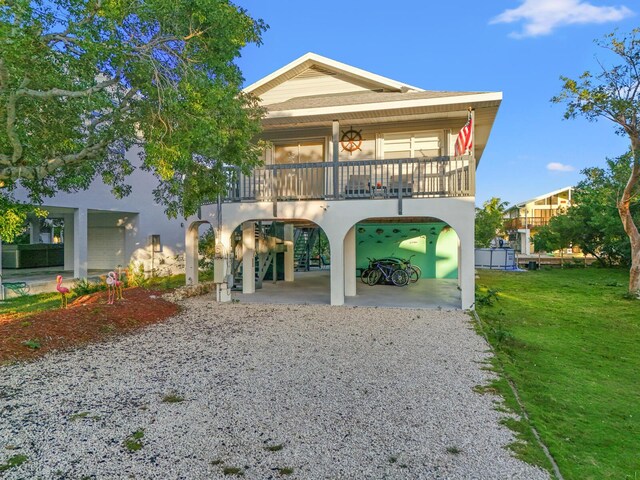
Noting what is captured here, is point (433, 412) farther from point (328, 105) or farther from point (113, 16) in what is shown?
point (328, 105)

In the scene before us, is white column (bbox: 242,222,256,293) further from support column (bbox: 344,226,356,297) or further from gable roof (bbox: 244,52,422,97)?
gable roof (bbox: 244,52,422,97)

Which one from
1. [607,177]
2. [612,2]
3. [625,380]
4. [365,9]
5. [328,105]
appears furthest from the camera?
[607,177]

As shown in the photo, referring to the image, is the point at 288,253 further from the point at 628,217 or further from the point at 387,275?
the point at 628,217

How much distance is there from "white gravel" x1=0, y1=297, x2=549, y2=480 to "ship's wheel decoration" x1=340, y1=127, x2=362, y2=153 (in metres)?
7.49

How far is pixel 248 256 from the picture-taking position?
40.8 feet

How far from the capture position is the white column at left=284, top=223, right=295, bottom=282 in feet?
50.4

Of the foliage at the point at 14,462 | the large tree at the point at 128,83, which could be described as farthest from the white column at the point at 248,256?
the foliage at the point at 14,462

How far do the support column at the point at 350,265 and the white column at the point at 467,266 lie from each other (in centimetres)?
338

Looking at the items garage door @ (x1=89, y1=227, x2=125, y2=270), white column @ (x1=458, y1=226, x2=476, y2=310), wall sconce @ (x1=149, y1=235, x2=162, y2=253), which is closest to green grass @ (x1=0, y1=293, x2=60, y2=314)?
wall sconce @ (x1=149, y1=235, x2=162, y2=253)

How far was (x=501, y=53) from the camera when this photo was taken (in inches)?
693

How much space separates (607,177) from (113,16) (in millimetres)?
22994

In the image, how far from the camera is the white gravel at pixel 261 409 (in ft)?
9.86

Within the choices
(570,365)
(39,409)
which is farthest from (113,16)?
(570,365)

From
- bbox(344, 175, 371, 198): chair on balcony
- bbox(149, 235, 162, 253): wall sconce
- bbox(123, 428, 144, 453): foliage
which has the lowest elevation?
bbox(123, 428, 144, 453): foliage
